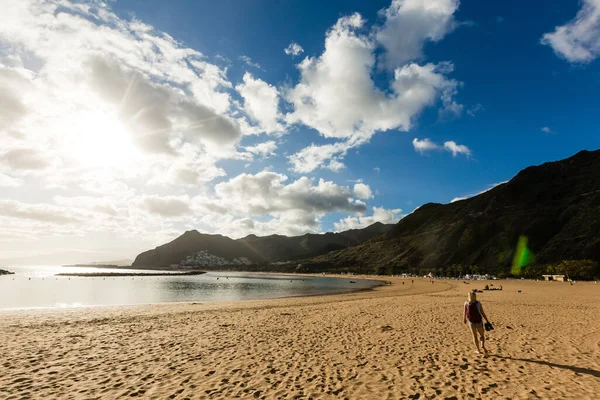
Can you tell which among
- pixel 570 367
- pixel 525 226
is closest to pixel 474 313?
pixel 570 367

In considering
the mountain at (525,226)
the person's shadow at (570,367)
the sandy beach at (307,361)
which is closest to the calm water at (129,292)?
the sandy beach at (307,361)

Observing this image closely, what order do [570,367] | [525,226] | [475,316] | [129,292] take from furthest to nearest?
[525,226], [129,292], [475,316], [570,367]

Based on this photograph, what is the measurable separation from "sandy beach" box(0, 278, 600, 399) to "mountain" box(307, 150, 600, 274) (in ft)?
371

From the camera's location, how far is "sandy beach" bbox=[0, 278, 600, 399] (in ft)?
29.8

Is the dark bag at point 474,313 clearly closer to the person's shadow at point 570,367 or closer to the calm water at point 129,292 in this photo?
the person's shadow at point 570,367

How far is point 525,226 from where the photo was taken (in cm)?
13575

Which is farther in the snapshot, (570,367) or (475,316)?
(475,316)

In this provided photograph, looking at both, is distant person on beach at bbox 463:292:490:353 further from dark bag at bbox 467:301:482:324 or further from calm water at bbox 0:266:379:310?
calm water at bbox 0:266:379:310

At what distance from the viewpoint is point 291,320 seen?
74.6 ft

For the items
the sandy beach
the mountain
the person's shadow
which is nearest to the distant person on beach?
the sandy beach

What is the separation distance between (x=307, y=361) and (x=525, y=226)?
521ft

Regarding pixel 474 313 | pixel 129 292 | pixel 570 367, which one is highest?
pixel 474 313

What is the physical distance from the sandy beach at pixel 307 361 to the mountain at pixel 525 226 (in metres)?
113

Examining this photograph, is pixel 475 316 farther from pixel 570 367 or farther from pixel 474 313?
pixel 570 367
